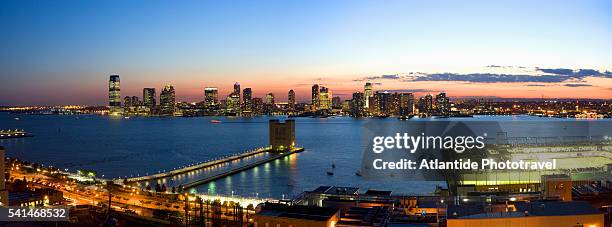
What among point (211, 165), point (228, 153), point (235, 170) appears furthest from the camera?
point (228, 153)

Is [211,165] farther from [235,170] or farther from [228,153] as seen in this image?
[228,153]

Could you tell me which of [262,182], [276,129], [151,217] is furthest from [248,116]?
[151,217]

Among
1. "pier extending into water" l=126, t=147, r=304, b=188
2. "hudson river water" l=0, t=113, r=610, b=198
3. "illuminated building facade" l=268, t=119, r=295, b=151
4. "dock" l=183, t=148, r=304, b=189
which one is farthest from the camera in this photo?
"illuminated building facade" l=268, t=119, r=295, b=151

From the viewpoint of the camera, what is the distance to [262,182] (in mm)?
11805

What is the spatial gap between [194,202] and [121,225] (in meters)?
1.95

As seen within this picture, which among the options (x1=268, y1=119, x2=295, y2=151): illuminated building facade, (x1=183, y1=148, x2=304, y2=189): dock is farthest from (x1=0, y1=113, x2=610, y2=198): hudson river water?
(x1=268, y1=119, x2=295, y2=151): illuminated building facade

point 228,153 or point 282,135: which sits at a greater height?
point 282,135

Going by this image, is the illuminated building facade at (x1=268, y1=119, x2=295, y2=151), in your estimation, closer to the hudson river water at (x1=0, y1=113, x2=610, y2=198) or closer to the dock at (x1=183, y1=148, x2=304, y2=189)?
the dock at (x1=183, y1=148, x2=304, y2=189)

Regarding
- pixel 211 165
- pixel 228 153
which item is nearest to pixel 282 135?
pixel 228 153

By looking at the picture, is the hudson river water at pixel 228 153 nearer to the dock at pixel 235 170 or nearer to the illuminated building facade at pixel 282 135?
the dock at pixel 235 170

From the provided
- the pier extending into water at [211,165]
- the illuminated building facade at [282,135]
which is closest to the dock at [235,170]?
the pier extending into water at [211,165]

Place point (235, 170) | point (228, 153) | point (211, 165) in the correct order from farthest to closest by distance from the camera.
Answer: point (228, 153)
point (211, 165)
point (235, 170)

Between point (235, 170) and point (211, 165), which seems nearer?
point (235, 170)

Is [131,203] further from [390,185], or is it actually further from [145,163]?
[145,163]
